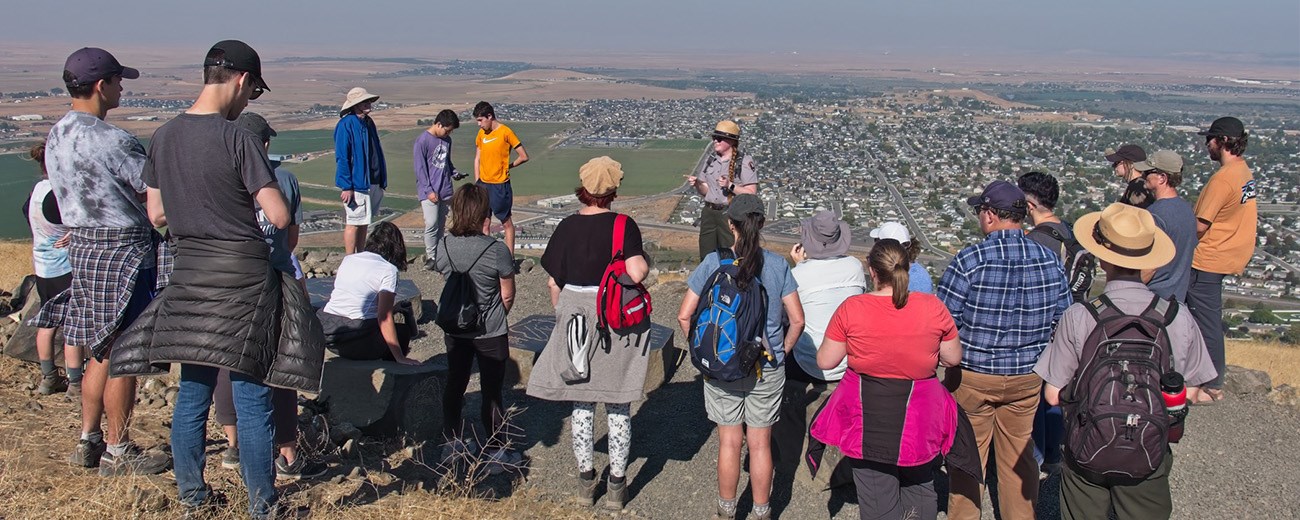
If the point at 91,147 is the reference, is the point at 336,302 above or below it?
below

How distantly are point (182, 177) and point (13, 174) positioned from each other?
3042 cm

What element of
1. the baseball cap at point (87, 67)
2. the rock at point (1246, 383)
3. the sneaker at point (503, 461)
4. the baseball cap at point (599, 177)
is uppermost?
the baseball cap at point (87, 67)

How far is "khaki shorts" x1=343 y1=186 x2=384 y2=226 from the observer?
851cm

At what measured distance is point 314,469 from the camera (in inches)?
192

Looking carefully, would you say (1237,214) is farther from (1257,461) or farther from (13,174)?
(13,174)

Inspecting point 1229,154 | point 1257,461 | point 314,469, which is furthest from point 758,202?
point 1257,461

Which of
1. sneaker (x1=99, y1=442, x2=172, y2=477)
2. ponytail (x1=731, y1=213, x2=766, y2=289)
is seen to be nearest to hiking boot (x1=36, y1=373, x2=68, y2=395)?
sneaker (x1=99, y1=442, x2=172, y2=477)

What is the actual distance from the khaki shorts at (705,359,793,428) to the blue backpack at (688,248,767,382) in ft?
0.54

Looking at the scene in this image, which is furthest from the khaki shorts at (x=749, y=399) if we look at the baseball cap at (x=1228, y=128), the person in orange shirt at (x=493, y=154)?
the person in orange shirt at (x=493, y=154)

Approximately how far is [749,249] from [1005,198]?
4.37ft

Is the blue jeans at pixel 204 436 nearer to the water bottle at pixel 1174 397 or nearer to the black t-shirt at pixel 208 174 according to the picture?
the black t-shirt at pixel 208 174

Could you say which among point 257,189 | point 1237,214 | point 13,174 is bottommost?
point 13,174

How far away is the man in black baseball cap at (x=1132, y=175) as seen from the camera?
5.83 meters

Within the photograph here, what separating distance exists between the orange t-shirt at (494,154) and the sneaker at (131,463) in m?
4.98
